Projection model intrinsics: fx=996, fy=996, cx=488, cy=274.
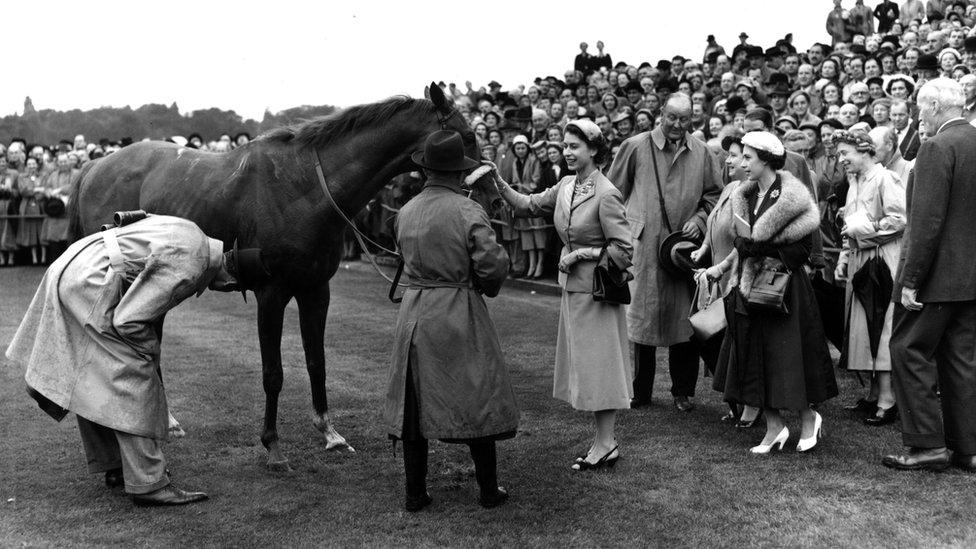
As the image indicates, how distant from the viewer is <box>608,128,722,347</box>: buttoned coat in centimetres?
714

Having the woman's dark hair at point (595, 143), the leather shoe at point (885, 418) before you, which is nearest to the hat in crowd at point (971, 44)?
the leather shoe at point (885, 418)

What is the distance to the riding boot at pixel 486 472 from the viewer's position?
16.3 feet

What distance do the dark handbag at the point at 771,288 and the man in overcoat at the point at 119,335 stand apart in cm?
312

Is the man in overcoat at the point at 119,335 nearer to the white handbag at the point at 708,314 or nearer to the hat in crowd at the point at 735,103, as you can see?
the white handbag at the point at 708,314

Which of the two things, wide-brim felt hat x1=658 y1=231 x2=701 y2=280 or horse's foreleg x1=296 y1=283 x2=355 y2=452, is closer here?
horse's foreleg x1=296 y1=283 x2=355 y2=452

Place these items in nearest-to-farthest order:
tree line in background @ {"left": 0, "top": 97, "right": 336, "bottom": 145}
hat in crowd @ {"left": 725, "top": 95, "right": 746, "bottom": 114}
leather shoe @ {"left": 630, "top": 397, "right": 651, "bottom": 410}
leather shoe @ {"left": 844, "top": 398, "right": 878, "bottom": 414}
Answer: leather shoe @ {"left": 844, "top": 398, "right": 878, "bottom": 414} → leather shoe @ {"left": 630, "top": 397, "right": 651, "bottom": 410} → hat in crowd @ {"left": 725, "top": 95, "right": 746, "bottom": 114} → tree line in background @ {"left": 0, "top": 97, "right": 336, "bottom": 145}

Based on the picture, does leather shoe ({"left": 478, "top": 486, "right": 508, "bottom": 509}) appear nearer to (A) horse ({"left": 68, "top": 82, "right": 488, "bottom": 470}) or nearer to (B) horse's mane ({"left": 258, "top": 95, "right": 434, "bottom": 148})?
(A) horse ({"left": 68, "top": 82, "right": 488, "bottom": 470})

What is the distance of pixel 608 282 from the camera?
5.54 m

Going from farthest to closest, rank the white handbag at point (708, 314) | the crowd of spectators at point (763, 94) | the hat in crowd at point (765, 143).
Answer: the crowd of spectators at point (763, 94) → the white handbag at point (708, 314) → the hat in crowd at point (765, 143)

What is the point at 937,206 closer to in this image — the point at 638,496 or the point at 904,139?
the point at 638,496

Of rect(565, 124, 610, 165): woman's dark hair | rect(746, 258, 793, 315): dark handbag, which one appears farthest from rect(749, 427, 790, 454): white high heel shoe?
rect(565, 124, 610, 165): woman's dark hair

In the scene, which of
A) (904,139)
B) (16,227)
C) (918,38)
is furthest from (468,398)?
(16,227)

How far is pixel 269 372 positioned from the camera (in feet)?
20.1

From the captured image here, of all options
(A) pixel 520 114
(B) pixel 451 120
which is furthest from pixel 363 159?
(A) pixel 520 114
